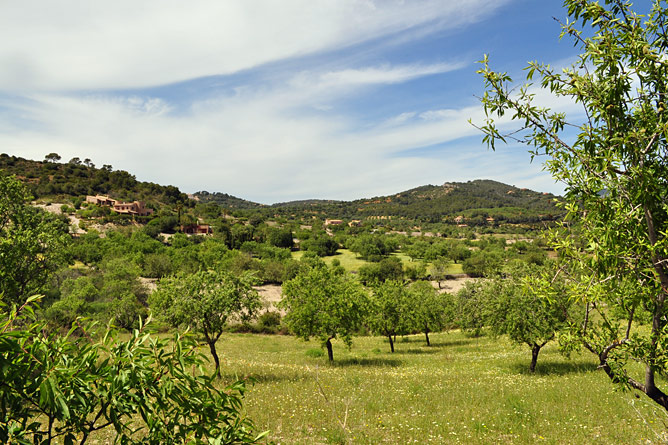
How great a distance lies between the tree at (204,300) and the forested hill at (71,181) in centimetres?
17226

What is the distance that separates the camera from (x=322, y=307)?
85.8ft

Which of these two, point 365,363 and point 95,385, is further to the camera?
point 365,363

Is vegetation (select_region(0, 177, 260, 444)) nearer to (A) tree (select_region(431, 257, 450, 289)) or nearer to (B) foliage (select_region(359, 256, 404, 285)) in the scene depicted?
(B) foliage (select_region(359, 256, 404, 285))

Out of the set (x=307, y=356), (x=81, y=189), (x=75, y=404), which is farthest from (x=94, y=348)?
(x=81, y=189)

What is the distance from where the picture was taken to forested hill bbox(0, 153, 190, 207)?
518 feet

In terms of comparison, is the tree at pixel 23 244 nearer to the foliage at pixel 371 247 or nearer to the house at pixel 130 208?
the foliage at pixel 371 247

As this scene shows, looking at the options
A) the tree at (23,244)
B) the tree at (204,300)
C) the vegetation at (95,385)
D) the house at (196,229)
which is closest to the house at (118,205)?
the house at (196,229)

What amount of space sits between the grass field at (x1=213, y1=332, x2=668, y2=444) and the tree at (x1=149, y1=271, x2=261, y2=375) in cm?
342

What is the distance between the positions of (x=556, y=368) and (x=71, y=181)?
214 metres

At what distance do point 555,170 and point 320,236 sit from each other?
6652 inches

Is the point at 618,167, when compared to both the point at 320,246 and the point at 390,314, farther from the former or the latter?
the point at 320,246

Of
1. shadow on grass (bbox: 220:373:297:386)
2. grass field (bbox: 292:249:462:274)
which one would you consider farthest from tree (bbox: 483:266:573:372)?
grass field (bbox: 292:249:462:274)

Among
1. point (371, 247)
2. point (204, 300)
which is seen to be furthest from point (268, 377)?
point (371, 247)

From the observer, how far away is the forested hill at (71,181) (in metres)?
158
